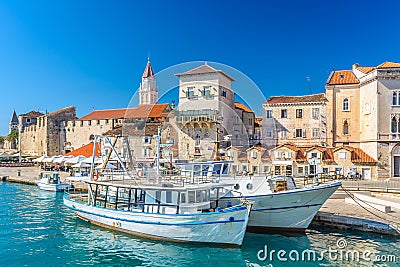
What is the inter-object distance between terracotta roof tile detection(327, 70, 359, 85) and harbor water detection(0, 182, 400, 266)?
24645 millimetres

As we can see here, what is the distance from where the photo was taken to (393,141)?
33.5m

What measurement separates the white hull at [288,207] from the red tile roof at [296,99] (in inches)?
911

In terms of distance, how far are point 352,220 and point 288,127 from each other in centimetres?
2326

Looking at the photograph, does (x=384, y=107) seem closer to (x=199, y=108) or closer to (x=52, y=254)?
(x=199, y=108)

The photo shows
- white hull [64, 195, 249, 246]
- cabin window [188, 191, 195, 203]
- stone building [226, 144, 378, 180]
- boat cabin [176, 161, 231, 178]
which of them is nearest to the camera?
white hull [64, 195, 249, 246]

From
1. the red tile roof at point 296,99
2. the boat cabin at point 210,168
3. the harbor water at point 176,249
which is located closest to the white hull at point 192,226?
the harbor water at point 176,249

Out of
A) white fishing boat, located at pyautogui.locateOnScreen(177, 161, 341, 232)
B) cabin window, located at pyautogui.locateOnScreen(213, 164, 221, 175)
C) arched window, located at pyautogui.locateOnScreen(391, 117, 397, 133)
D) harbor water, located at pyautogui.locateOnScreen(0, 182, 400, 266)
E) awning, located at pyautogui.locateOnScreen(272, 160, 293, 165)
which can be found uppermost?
arched window, located at pyautogui.locateOnScreen(391, 117, 397, 133)

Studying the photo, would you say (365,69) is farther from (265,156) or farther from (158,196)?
(158,196)

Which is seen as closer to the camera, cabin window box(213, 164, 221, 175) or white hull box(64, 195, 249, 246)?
white hull box(64, 195, 249, 246)

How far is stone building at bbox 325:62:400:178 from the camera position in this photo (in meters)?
33.7

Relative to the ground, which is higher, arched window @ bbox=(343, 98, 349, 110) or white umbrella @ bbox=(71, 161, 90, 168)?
arched window @ bbox=(343, 98, 349, 110)

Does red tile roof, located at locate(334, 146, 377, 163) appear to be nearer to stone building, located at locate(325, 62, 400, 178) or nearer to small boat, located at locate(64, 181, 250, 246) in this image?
stone building, located at locate(325, 62, 400, 178)

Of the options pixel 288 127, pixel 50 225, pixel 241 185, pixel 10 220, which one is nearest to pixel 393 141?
pixel 288 127

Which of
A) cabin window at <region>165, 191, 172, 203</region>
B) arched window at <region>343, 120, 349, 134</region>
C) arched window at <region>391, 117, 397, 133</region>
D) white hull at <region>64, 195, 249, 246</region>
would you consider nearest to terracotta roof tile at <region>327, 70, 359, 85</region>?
arched window at <region>343, 120, 349, 134</region>
